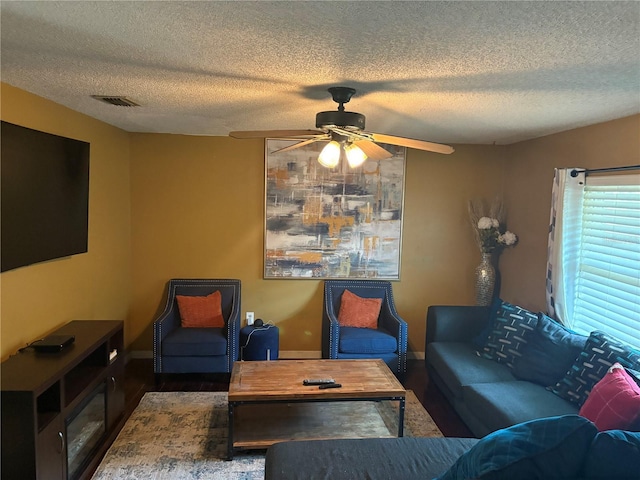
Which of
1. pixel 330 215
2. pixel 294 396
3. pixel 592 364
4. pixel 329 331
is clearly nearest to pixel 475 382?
pixel 592 364

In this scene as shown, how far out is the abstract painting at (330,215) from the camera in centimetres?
468

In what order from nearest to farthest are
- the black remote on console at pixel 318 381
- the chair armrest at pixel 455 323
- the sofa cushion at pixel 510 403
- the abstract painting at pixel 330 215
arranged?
the sofa cushion at pixel 510 403, the black remote on console at pixel 318 381, the chair armrest at pixel 455 323, the abstract painting at pixel 330 215

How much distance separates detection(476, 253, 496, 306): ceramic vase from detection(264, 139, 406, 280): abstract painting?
0.88 meters

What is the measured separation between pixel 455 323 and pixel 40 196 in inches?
136

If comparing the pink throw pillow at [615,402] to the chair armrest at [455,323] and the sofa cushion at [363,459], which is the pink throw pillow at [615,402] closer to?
the sofa cushion at [363,459]

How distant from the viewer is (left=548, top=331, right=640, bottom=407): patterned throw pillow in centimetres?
261

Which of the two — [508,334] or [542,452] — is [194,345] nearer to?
[508,334]

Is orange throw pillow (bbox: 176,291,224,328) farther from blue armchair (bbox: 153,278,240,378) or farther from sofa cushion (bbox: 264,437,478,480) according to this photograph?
sofa cushion (bbox: 264,437,478,480)

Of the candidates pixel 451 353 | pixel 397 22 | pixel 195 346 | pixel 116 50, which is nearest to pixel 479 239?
pixel 451 353

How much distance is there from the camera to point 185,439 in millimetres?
3129

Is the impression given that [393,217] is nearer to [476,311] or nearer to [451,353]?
[476,311]

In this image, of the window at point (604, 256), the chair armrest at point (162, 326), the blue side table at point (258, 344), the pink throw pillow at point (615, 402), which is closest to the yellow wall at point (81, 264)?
the chair armrest at point (162, 326)

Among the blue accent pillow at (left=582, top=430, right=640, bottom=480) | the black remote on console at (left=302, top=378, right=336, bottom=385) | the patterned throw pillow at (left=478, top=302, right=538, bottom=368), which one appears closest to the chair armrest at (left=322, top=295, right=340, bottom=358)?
the black remote on console at (left=302, top=378, right=336, bottom=385)

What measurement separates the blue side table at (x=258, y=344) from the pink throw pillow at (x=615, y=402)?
2.67 meters
